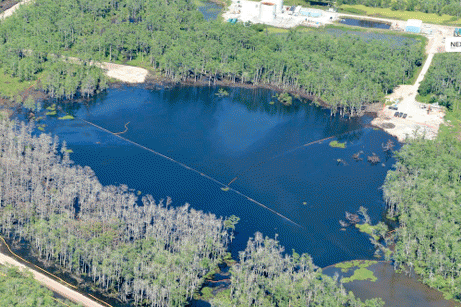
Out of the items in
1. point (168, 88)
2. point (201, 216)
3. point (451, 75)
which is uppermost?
point (451, 75)

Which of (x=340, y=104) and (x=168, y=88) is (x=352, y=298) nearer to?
(x=340, y=104)

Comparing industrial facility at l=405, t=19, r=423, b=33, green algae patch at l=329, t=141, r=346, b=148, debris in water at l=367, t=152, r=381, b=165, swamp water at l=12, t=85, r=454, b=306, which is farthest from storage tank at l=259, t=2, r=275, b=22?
debris in water at l=367, t=152, r=381, b=165

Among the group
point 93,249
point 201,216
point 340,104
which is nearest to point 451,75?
point 340,104

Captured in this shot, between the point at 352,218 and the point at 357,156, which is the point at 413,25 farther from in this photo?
the point at 352,218

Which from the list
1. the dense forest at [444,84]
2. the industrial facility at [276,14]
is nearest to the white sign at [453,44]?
the dense forest at [444,84]

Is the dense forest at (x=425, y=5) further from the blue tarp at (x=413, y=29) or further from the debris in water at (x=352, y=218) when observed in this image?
the debris in water at (x=352, y=218)

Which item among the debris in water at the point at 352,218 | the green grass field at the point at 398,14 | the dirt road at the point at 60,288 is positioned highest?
the green grass field at the point at 398,14
